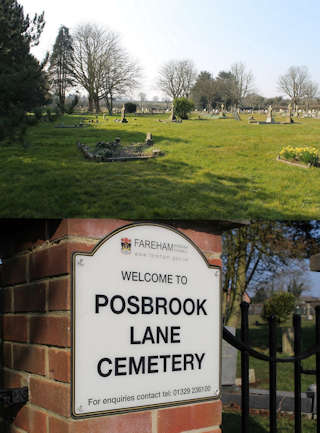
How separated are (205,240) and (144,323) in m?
0.39

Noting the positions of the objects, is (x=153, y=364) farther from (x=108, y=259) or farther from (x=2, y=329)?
(x=2, y=329)

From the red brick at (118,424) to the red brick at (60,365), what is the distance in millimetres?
124

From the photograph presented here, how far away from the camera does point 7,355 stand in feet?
5.74

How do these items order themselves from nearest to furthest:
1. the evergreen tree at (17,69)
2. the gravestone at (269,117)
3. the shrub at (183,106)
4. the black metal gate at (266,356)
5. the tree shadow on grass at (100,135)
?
1. the black metal gate at (266,356)
2. the evergreen tree at (17,69)
3. the tree shadow on grass at (100,135)
4. the shrub at (183,106)
5. the gravestone at (269,117)

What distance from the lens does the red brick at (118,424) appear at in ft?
4.63

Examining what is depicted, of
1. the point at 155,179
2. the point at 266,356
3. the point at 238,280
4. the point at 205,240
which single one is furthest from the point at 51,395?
the point at 238,280

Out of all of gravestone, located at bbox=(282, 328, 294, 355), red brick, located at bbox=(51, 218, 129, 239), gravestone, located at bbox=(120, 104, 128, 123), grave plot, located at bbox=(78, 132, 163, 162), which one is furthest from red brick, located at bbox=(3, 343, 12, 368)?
gravestone, located at bbox=(282, 328, 294, 355)

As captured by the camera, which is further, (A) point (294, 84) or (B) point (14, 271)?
(A) point (294, 84)

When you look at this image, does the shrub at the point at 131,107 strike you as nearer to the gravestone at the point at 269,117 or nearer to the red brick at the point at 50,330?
the gravestone at the point at 269,117

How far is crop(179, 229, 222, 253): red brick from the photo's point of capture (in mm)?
1740

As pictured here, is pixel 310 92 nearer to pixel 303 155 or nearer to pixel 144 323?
pixel 303 155

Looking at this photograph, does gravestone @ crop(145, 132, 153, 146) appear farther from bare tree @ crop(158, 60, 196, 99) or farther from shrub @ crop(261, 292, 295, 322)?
shrub @ crop(261, 292, 295, 322)

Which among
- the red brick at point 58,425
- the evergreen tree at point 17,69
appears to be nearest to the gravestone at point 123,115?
the evergreen tree at point 17,69

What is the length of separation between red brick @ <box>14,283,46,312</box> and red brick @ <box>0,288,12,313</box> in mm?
50
